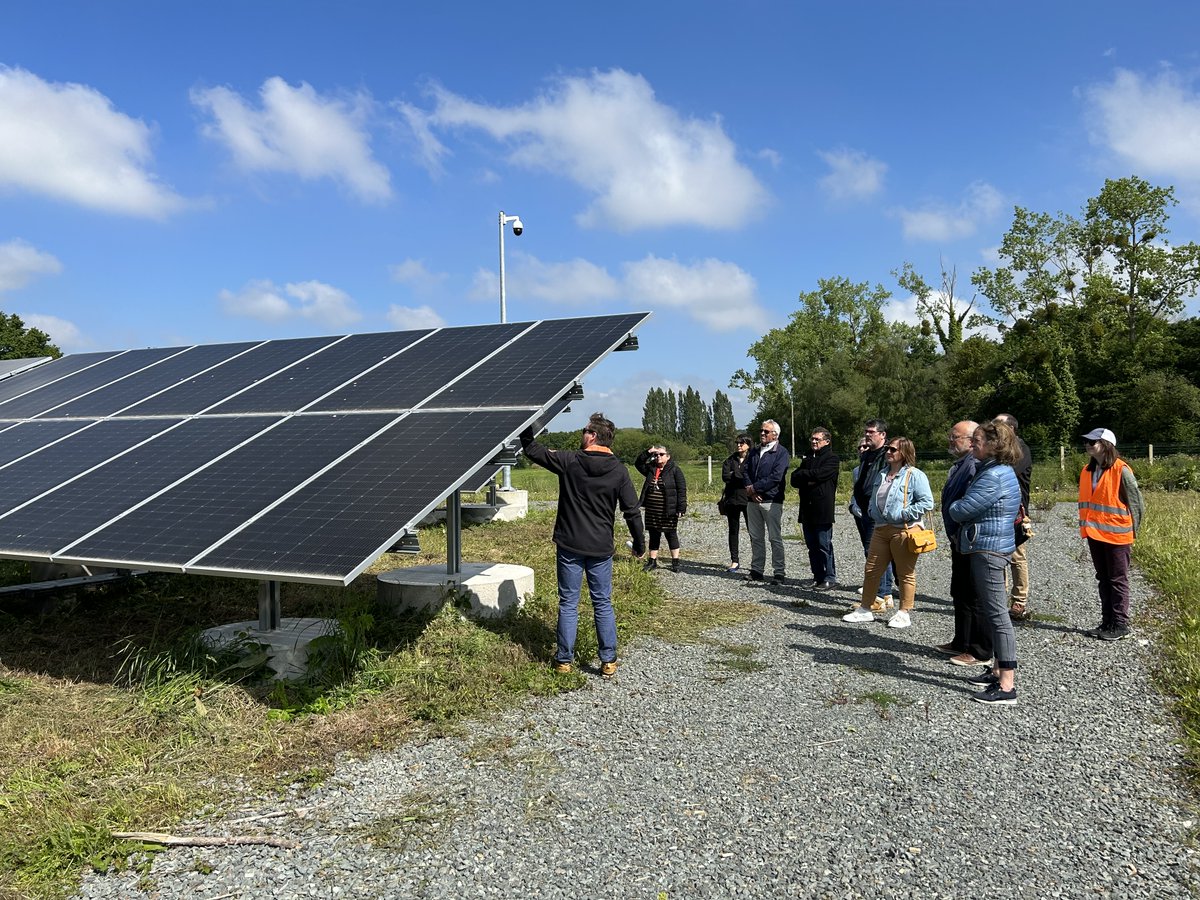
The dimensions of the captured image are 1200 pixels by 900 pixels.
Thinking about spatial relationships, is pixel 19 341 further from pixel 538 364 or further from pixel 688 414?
pixel 688 414

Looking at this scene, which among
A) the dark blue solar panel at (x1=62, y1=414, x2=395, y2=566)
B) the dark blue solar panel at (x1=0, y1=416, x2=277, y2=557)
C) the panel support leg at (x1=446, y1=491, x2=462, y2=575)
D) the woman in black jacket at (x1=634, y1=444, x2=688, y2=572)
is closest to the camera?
the dark blue solar panel at (x1=62, y1=414, x2=395, y2=566)

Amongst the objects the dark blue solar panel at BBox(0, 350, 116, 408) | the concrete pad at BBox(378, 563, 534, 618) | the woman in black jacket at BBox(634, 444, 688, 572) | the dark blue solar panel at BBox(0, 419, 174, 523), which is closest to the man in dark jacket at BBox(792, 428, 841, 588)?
the woman in black jacket at BBox(634, 444, 688, 572)

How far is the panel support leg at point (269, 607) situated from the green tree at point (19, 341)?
41631 mm

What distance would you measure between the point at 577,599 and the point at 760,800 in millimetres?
2413

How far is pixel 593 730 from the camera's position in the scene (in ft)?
18.1

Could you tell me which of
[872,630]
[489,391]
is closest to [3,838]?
[489,391]

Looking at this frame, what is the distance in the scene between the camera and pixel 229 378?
9133mm

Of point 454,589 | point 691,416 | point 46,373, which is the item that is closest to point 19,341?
point 46,373

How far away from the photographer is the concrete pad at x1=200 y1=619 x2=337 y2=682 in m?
6.10

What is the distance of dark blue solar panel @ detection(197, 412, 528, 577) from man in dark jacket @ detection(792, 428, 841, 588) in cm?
477

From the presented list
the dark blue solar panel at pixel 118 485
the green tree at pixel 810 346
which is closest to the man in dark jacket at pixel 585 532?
the dark blue solar panel at pixel 118 485

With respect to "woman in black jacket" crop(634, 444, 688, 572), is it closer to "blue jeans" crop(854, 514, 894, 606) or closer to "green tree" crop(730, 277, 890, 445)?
"blue jeans" crop(854, 514, 894, 606)

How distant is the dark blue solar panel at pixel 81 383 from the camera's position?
9547 mm

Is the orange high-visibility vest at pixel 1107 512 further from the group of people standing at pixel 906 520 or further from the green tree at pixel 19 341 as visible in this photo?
the green tree at pixel 19 341
